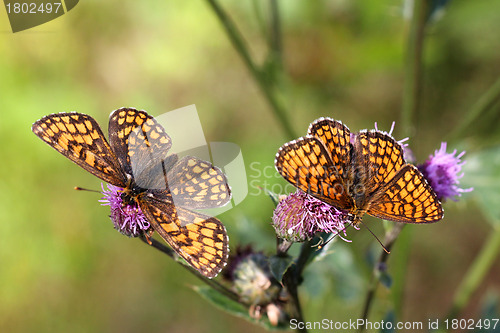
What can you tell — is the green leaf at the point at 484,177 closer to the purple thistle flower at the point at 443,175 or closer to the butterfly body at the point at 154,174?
the purple thistle flower at the point at 443,175

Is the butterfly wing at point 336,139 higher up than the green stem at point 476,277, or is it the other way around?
the butterfly wing at point 336,139

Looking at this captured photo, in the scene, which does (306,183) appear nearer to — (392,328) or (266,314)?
(266,314)

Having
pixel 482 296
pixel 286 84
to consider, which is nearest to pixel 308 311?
pixel 286 84

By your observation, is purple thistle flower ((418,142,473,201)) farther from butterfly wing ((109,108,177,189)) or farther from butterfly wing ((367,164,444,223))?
butterfly wing ((109,108,177,189))

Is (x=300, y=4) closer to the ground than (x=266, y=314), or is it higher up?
higher up

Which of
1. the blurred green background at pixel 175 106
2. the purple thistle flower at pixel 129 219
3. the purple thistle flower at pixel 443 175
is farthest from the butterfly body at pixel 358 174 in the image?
the blurred green background at pixel 175 106

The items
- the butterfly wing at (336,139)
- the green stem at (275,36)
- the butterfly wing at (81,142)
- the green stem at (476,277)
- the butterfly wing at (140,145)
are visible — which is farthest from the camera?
the green stem at (275,36)

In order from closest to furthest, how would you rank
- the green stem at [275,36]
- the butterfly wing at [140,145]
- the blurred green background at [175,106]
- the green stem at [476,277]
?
the butterfly wing at [140,145], the green stem at [476,277], the green stem at [275,36], the blurred green background at [175,106]

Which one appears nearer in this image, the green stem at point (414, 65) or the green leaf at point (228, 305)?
the green leaf at point (228, 305)
